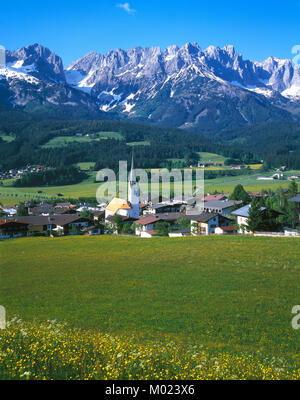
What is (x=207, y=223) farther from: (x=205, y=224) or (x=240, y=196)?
(x=240, y=196)

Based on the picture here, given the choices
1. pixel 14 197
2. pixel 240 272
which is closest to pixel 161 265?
pixel 240 272

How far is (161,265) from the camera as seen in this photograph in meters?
29.9

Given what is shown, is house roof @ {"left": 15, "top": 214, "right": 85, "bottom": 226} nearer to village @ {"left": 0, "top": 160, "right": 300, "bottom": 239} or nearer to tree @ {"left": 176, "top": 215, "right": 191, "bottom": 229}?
village @ {"left": 0, "top": 160, "right": 300, "bottom": 239}

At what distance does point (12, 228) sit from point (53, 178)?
93.9m

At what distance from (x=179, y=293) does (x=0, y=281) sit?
13541mm

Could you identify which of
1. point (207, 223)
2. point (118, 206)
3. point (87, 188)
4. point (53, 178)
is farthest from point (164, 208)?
point (53, 178)

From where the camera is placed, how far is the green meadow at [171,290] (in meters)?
16.5

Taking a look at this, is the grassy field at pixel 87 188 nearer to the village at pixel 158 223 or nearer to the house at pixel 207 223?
the village at pixel 158 223

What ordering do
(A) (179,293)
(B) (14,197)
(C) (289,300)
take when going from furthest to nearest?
(B) (14,197) < (A) (179,293) < (C) (289,300)

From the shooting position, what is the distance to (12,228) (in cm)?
6119

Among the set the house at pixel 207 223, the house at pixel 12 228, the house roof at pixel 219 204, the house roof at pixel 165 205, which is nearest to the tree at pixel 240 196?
the house roof at pixel 219 204

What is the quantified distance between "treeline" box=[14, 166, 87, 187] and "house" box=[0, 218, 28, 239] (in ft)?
274

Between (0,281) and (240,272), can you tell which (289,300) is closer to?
(240,272)

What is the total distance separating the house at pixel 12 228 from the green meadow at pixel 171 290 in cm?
2273
